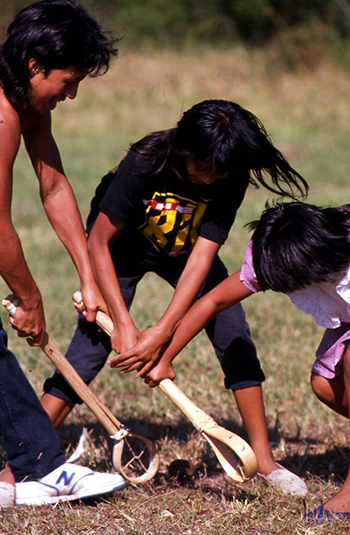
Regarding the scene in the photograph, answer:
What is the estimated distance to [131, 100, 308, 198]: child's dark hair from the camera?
2764 mm

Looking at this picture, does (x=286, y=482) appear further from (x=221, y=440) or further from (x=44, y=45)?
(x=44, y=45)

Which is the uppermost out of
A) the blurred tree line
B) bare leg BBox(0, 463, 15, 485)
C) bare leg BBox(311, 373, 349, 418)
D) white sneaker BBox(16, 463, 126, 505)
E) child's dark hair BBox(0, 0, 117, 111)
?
the blurred tree line

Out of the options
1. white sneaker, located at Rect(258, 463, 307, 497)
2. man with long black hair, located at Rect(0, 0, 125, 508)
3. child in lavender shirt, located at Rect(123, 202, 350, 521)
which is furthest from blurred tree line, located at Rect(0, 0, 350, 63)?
white sneaker, located at Rect(258, 463, 307, 497)

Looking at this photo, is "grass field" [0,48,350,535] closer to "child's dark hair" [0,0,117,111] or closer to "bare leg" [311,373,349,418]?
"bare leg" [311,373,349,418]

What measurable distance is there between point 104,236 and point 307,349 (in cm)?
220

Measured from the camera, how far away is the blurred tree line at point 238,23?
16.5 m

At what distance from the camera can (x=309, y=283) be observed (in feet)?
8.84

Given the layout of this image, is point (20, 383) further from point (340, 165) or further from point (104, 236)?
point (340, 165)

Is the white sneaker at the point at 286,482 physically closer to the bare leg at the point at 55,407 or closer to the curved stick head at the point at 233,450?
the curved stick head at the point at 233,450

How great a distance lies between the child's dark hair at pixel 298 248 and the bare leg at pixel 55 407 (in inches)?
43.1

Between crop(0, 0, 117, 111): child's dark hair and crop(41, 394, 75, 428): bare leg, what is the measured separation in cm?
128

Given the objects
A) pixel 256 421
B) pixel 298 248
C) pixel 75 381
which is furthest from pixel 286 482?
pixel 298 248

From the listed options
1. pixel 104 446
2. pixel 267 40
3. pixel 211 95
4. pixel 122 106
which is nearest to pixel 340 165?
pixel 211 95

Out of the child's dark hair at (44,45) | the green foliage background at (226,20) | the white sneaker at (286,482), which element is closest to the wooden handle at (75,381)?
the white sneaker at (286,482)
